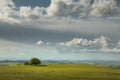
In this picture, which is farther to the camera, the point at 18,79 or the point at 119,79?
the point at 119,79

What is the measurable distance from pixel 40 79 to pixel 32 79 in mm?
1890

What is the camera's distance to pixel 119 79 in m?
80.0

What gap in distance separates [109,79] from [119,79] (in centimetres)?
256

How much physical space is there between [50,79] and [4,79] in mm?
10750

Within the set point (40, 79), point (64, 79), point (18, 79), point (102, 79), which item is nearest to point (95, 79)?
point (102, 79)

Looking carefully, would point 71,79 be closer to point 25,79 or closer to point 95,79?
point 95,79

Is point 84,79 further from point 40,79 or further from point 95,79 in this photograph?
point 40,79

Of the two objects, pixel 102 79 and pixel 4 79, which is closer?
Result: pixel 4 79

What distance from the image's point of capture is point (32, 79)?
75.4m

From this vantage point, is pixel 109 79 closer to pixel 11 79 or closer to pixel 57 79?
pixel 57 79

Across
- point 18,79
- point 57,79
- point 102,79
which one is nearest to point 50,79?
point 57,79

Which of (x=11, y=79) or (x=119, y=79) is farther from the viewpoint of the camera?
(x=119, y=79)

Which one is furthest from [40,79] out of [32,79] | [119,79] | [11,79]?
[119,79]

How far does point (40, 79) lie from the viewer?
75562 mm
